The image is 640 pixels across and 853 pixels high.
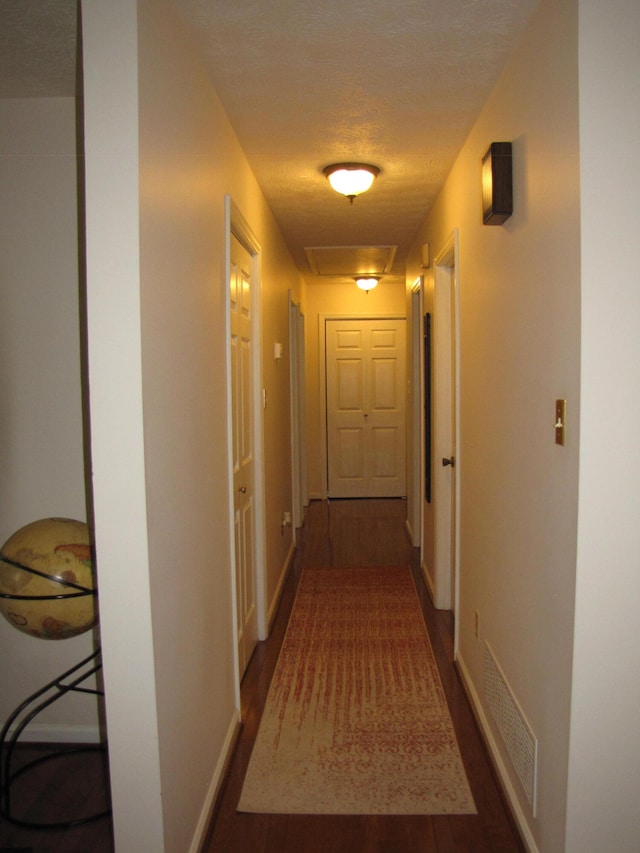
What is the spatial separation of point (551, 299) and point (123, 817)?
168cm

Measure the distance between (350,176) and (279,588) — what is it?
2.58 meters

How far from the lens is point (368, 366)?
7.66 meters

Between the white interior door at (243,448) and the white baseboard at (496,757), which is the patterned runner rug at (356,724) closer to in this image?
the white baseboard at (496,757)

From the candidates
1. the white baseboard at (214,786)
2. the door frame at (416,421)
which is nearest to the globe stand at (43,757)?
the white baseboard at (214,786)

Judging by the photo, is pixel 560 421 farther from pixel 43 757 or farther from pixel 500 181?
pixel 43 757

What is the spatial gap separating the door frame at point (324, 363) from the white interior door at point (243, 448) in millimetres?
4189

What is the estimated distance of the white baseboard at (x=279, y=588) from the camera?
380 centimetres

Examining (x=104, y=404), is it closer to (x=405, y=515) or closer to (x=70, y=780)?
(x=70, y=780)

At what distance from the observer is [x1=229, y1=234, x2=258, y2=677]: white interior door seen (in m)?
2.91

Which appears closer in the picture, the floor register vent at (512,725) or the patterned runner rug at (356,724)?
the floor register vent at (512,725)

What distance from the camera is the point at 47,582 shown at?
181 cm

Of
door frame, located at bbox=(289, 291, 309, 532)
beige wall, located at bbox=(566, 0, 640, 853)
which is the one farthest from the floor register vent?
door frame, located at bbox=(289, 291, 309, 532)

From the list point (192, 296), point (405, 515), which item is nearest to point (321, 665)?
point (192, 296)

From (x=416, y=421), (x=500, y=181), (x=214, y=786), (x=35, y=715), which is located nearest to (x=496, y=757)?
(x=214, y=786)
